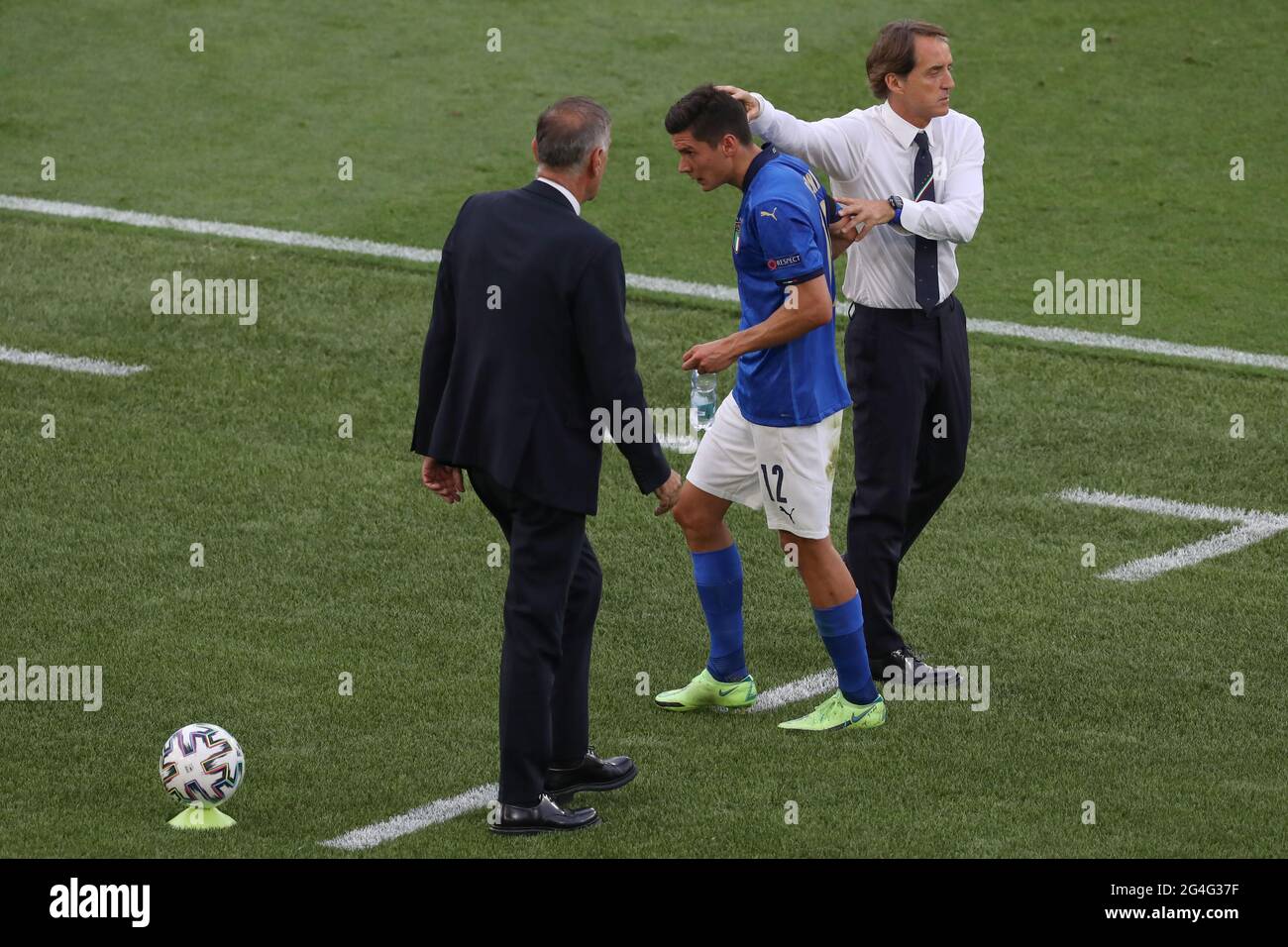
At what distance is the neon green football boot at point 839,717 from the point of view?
26.3 feet

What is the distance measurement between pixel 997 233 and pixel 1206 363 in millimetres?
2842

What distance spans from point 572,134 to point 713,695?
2461 millimetres

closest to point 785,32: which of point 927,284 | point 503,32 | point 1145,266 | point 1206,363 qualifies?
point 503,32

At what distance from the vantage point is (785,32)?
1961 centimetres

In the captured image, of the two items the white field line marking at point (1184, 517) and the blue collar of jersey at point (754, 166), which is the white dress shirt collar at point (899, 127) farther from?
the white field line marking at point (1184, 517)

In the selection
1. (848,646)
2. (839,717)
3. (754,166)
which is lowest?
(839,717)

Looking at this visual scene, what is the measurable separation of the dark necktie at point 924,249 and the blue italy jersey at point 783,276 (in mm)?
520

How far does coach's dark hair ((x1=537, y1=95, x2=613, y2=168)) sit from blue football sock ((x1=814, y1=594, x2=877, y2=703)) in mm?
2052

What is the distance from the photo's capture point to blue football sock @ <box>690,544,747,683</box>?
27.0ft

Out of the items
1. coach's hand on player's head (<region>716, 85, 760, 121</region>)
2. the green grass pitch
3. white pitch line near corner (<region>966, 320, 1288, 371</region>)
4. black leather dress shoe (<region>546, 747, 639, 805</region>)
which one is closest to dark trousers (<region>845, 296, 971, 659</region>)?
the green grass pitch

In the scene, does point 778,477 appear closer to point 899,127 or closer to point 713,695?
point 713,695

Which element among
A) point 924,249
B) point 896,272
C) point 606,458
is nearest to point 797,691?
point 896,272

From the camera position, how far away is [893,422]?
841 centimetres
